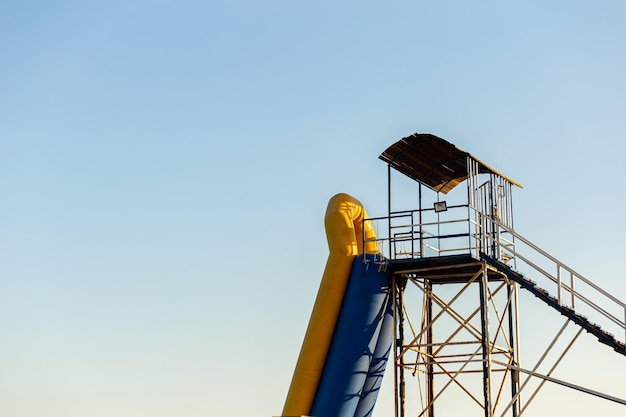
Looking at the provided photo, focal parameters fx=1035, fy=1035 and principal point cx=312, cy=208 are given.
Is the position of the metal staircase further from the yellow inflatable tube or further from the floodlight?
the yellow inflatable tube

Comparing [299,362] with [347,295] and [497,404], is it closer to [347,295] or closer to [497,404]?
[347,295]

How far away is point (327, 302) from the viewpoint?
35.0 metres

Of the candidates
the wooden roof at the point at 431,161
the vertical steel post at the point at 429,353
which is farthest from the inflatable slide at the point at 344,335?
the wooden roof at the point at 431,161

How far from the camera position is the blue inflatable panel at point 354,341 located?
33.9 metres

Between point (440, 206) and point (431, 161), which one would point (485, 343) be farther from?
point (431, 161)

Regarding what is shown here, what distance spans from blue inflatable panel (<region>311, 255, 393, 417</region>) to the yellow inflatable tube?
236 millimetres

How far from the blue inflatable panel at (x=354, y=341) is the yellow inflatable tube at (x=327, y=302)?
24 centimetres

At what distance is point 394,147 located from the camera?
120ft

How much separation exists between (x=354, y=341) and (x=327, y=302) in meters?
1.68

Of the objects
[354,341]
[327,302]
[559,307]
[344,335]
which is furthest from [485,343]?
[327,302]

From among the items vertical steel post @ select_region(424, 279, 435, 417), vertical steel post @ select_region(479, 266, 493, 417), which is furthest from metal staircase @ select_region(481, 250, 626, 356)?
vertical steel post @ select_region(424, 279, 435, 417)

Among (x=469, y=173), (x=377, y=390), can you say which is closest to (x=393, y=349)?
(x=377, y=390)

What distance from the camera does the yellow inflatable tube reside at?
34531 millimetres

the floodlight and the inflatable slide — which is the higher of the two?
→ the floodlight
